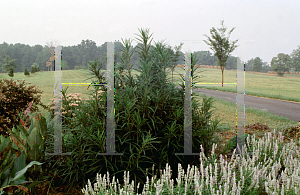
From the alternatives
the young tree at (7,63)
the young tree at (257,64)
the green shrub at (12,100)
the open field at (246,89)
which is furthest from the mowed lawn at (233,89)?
the young tree at (7,63)

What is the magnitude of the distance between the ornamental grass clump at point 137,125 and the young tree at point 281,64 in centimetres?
2246

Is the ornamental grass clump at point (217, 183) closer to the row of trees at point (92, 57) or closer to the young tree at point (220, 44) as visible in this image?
the row of trees at point (92, 57)

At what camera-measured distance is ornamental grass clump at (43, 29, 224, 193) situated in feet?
8.22

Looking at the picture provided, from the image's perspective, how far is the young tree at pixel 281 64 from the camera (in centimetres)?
2103

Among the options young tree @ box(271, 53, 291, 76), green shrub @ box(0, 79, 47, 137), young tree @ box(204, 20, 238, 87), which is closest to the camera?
green shrub @ box(0, 79, 47, 137)

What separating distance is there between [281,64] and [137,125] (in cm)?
2396

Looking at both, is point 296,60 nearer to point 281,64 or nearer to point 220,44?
point 281,64

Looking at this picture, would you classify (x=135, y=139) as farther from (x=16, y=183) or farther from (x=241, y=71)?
(x=241, y=71)

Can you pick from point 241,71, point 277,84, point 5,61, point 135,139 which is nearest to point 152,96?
point 135,139

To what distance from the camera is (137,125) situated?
251 cm

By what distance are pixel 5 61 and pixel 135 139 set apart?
33579 mm

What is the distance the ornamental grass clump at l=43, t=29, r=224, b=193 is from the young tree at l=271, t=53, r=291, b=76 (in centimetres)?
2246

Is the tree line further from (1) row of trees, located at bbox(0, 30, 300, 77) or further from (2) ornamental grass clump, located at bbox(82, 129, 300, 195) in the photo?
(2) ornamental grass clump, located at bbox(82, 129, 300, 195)

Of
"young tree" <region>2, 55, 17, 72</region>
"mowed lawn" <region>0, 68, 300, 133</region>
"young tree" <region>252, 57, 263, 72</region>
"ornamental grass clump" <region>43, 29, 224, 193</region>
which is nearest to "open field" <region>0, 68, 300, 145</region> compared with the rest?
"mowed lawn" <region>0, 68, 300, 133</region>
